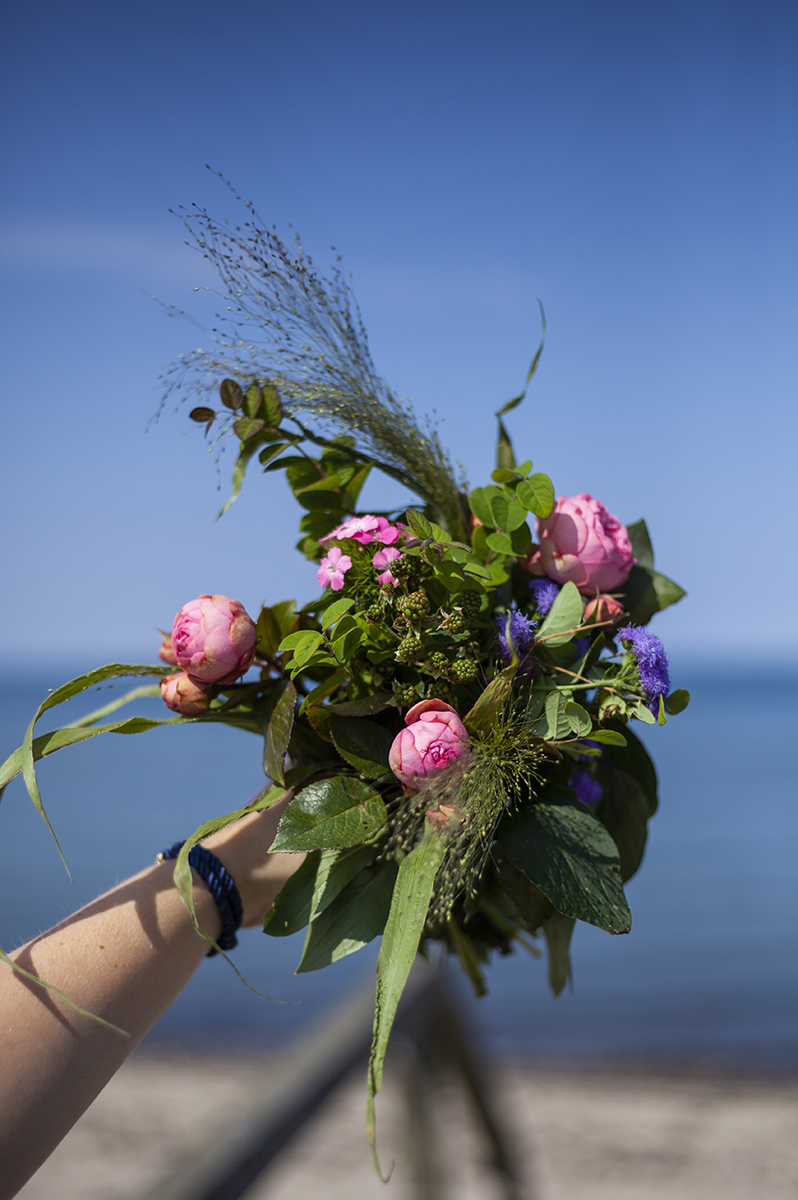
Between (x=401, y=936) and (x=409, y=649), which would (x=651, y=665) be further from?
(x=401, y=936)

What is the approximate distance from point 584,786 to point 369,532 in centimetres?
43

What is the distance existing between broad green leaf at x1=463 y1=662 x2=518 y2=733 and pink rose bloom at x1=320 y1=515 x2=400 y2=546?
195 millimetres

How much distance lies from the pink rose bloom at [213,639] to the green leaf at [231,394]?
26cm

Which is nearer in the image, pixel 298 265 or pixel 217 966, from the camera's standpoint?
pixel 298 265

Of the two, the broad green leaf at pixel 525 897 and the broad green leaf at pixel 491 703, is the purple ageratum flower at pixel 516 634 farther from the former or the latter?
the broad green leaf at pixel 525 897

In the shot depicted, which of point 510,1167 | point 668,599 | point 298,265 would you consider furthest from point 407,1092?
point 298,265

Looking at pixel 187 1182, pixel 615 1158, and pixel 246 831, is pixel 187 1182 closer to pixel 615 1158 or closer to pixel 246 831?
pixel 246 831

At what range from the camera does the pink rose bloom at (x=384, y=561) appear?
80 centimetres

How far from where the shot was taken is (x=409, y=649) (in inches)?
30.2

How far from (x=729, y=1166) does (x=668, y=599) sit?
4.16 metres

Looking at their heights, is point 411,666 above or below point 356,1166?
above

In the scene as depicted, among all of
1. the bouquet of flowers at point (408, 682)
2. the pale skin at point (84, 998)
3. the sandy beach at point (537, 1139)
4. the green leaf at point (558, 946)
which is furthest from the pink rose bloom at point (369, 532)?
the sandy beach at point (537, 1139)

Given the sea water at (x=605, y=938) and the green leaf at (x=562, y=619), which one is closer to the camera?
the green leaf at (x=562, y=619)

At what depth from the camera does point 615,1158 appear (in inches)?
152
